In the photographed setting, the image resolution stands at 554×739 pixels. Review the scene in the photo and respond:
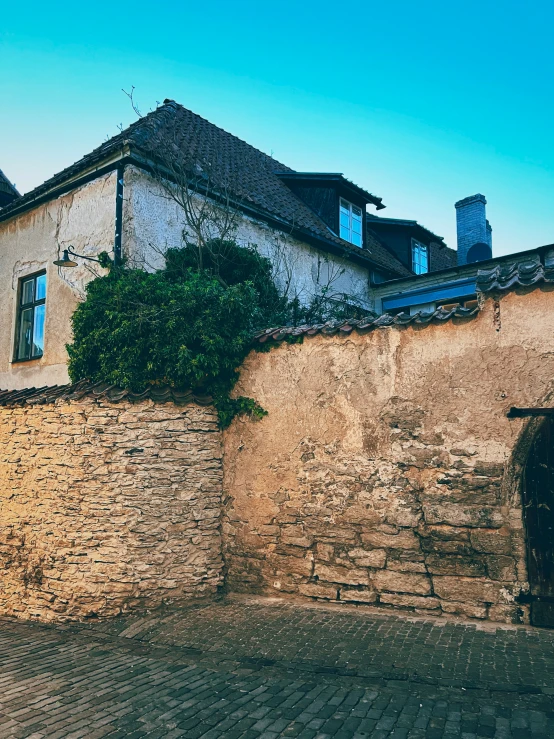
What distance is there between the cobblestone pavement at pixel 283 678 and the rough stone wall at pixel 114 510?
0.64 m

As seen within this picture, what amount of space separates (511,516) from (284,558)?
9.49 ft

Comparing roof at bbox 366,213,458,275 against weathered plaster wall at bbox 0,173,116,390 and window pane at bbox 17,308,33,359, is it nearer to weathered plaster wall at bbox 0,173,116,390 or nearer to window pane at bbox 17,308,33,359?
weathered plaster wall at bbox 0,173,116,390

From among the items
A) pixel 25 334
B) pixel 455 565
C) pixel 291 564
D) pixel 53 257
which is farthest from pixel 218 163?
pixel 455 565

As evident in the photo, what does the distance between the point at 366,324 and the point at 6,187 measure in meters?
12.8

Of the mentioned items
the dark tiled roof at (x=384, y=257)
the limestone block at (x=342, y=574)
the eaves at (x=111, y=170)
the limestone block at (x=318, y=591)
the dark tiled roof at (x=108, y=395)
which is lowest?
the limestone block at (x=318, y=591)

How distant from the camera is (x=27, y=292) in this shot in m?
11.9

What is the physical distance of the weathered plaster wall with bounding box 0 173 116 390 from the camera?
10.1 metres

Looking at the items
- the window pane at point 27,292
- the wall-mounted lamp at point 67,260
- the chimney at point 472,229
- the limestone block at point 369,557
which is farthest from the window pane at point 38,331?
the chimney at point 472,229

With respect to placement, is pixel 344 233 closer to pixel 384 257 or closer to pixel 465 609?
pixel 384 257

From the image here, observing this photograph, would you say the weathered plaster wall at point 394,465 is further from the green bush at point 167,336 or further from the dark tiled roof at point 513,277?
the green bush at point 167,336

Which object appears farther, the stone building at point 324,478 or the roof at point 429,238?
the roof at point 429,238

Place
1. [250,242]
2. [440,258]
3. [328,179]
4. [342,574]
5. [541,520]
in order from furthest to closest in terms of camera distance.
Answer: [440,258] → [328,179] → [250,242] → [342,574] → [541,520]

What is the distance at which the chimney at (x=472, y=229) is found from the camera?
1694 centimetres

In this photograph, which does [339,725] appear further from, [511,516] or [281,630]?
[511,516]
